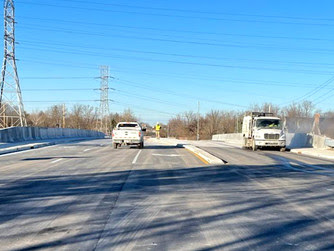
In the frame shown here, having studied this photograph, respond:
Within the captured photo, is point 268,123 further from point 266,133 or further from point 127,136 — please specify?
point 127,136

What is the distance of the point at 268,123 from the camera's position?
2928cm

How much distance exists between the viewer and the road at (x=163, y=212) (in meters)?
5.52

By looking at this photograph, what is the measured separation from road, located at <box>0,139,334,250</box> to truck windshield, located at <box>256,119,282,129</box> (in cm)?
1684

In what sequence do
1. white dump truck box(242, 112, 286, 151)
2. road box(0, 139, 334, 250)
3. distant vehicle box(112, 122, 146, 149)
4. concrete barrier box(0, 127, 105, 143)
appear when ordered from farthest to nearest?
1. white dump truck box(242, 112, 286, 151)
2. concrete barrier box(0, 127, 105, 143)
3. distant vehicle box(112, 122, 146, 149)
4. road box(0, 139, 334, 250)

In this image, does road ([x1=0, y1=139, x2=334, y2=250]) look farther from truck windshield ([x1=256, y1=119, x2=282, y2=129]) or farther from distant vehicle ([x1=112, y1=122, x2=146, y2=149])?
truck windshield ([x1=256, y1=119, x2=282, y2=129])

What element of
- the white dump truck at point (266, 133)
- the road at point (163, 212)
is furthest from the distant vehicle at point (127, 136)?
the road at point (163, 212)

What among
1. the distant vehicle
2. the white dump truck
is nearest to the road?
the distant vehicle

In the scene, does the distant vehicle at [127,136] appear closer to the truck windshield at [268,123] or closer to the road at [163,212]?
the truck windshield at [268,123]

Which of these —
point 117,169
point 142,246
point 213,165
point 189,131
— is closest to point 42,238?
point 142,246

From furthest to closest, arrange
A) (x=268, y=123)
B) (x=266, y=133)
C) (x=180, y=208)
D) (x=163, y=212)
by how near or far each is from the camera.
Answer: (x=268, y=123) → (x=266, y=133) → (x=180, y=208) → (x=163, y=212)

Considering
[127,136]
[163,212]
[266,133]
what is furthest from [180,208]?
[266,133]

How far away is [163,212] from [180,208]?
521 millimetres

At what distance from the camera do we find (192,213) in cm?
727

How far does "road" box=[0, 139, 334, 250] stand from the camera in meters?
5.52
